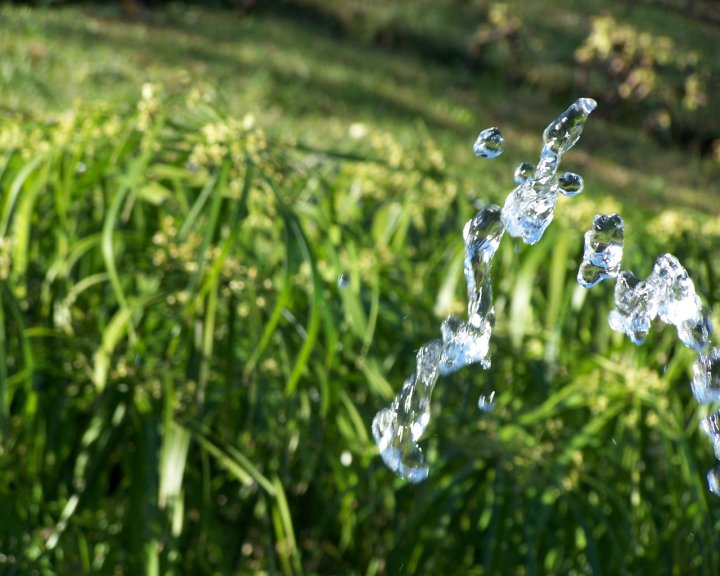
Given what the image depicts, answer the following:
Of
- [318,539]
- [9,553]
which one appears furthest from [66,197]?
[318,539]

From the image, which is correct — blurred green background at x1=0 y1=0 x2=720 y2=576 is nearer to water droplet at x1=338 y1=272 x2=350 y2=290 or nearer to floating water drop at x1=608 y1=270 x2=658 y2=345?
water droplet at x1=338 y1=272 x2=350 y2=290

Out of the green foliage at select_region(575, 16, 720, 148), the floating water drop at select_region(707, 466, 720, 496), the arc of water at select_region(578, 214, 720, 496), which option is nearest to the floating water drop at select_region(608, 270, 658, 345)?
the arc of water at select_region(578, 214, 720, 496)

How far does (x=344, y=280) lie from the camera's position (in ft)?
6.31

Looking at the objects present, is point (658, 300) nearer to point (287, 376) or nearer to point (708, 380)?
point (708, 380)

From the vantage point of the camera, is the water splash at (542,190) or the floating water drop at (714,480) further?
the floating water drop at (714,480)

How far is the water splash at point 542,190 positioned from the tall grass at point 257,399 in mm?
281

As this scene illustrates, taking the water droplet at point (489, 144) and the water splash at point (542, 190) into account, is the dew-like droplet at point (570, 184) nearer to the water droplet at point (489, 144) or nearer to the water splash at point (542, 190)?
the water splash at point (542, 190)

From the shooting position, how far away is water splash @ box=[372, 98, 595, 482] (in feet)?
5.26

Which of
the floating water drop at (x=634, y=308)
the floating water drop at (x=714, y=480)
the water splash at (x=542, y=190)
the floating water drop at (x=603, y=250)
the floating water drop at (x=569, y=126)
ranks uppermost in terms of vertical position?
the floating water drop at (x=569, y=126)

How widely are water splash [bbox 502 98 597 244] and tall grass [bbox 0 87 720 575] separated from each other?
0.92 ft

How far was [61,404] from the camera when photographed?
1.78 meters

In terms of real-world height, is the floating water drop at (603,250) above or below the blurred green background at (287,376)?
above

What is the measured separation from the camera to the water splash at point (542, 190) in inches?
62.4

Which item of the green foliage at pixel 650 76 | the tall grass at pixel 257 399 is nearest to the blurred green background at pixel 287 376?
the tall grass at pixel 257 399
